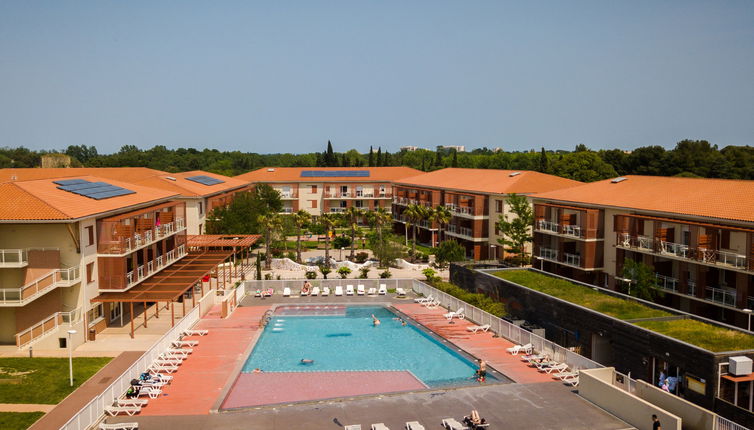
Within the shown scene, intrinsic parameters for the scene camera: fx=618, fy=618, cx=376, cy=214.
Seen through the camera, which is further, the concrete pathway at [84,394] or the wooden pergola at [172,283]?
the wooden pergola at [172,283]

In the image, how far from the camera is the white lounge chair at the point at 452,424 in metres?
20.5

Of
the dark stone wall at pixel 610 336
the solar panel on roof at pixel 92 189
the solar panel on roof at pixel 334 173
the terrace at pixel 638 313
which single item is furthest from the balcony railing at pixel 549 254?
the solar panel on roof at pixel 334 173

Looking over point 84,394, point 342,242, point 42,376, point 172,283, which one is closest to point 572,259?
point 342,242

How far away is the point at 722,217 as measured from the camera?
3153cm

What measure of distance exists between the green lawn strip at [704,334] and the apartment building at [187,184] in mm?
35453

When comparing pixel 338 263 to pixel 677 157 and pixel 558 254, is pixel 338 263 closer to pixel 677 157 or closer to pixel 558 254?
pixel 558 254

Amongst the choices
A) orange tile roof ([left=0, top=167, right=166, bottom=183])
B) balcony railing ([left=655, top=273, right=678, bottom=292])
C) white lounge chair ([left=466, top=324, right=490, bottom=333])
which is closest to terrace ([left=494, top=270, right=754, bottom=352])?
white lounge chair ([left=466, top=324, right=490, bottom=333])

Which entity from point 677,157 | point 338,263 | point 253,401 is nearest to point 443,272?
point 338,263

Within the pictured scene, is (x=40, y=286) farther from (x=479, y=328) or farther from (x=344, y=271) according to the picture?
(x=344, y=271)

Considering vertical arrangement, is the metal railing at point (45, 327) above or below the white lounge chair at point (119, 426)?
above

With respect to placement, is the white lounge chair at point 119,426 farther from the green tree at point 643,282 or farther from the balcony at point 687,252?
the balcony at point 687,252

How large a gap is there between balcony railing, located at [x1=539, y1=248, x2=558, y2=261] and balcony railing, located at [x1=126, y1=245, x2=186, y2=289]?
26.5 meters

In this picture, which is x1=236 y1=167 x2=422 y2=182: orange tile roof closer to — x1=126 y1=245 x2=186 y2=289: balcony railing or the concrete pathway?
x1=126 y1=245 x2=186 y2=289: balcony railing

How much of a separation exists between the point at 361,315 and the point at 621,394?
20960 millimetres
